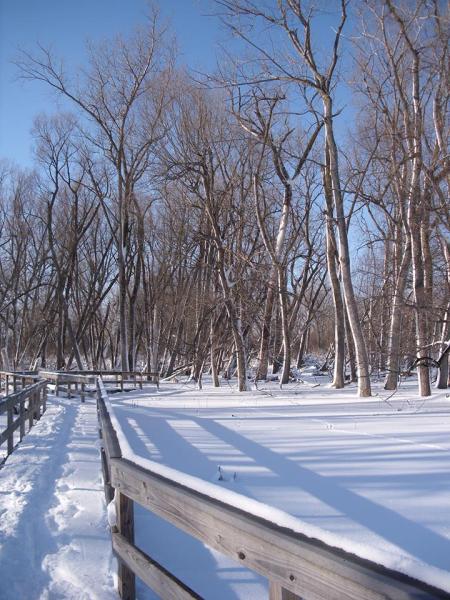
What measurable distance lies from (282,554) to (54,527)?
388 cm

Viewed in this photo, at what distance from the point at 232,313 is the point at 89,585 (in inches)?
701

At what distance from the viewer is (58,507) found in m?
6.00

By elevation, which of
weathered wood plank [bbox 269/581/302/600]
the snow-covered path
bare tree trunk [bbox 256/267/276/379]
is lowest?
the snow-covered path

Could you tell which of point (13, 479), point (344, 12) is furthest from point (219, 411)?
point (344, 12)

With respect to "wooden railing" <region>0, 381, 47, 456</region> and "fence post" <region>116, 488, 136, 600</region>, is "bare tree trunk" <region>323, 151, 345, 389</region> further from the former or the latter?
"fence post" <region>116, 488, 136, 600</region>

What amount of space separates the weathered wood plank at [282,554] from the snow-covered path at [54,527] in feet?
4.52

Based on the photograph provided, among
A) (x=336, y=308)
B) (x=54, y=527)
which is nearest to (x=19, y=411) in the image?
(x=54, y=527)

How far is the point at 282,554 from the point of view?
2158 mm

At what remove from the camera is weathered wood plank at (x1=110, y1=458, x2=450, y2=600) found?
1.70m

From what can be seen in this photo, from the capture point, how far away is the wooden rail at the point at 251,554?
1.74 meters

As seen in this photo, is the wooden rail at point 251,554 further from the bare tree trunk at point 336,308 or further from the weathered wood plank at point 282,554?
A: the bare tree trunk at point 336,308

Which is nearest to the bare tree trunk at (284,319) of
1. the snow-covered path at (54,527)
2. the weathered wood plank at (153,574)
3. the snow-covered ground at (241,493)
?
the snow-covered ground at (241,493)

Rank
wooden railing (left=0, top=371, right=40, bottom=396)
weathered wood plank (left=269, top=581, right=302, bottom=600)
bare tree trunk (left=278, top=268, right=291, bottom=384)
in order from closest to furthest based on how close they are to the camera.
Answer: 1. weathered wood plank (left=269, top=581, right=302, bottom=600)
2. wooden railing (left=0, top=371, right=40, bottom=396)
3. bare tree trunk (left=278, top=268, right=291, bottom=384)

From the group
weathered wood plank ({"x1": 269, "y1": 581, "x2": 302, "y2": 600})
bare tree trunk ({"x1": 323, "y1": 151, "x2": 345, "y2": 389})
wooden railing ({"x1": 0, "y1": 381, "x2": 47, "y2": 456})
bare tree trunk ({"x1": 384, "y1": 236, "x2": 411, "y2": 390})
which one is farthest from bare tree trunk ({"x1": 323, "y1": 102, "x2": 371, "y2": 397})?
weathered wood plank ({"x1": 269, "y1": 581, "x2": 302, "y2": 600})
